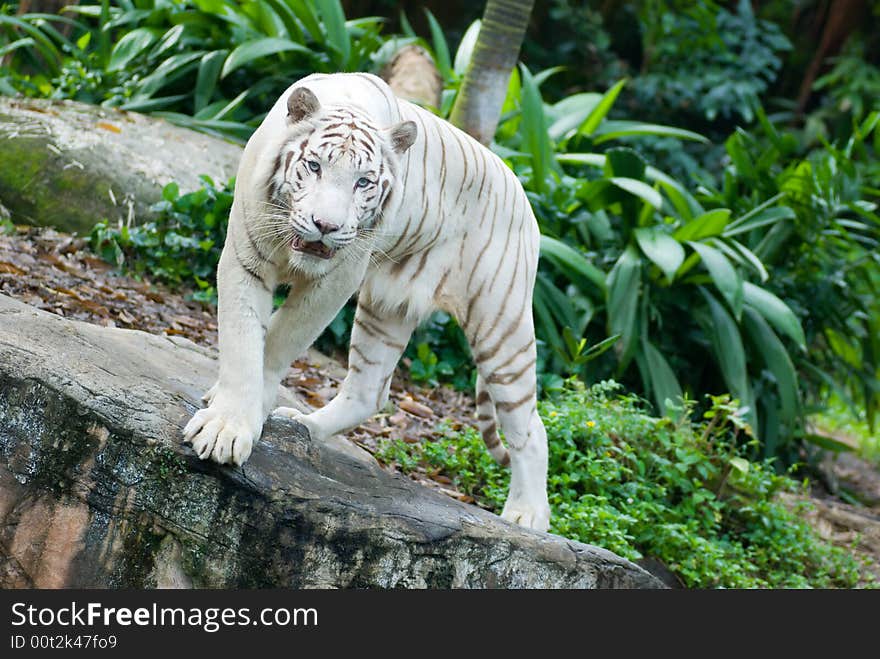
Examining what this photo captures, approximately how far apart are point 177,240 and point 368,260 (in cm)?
266

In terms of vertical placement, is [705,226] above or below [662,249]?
above

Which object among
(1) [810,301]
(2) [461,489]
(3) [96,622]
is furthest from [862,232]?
(3) [96,622]

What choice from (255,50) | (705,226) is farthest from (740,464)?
(255,50)

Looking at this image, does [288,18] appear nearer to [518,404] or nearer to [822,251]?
[822,251]

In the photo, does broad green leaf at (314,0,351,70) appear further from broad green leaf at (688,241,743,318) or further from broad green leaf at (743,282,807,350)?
broad green leaf at (743,282,807,350)

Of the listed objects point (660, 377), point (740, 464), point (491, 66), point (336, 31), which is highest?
point (491, 66)

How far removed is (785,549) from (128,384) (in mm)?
3570

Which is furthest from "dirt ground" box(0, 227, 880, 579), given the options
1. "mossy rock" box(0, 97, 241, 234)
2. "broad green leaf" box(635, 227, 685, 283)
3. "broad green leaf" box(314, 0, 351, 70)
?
"broad green leaf" box(314, 0, 351, 70)

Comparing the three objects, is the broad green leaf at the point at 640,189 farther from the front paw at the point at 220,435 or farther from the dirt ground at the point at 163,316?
the front paw at the point at 220,435

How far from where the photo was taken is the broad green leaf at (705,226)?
256 inches

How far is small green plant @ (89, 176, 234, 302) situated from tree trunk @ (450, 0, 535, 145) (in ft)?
5.01

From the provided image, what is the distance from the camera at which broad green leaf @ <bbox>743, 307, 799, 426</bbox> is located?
6.76 metres

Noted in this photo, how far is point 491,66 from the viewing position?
6480 mm

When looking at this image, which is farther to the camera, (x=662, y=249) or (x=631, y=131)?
(x=631, y=131)
